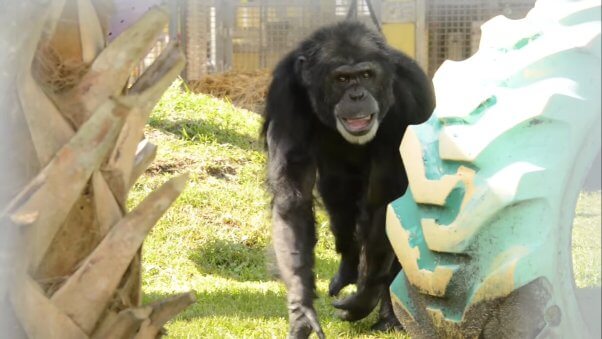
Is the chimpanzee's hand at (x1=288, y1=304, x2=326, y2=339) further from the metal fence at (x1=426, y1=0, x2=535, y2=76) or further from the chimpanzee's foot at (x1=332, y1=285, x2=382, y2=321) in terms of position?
the metal fence at (x1=426, y1=0, x2=535, y2=76)

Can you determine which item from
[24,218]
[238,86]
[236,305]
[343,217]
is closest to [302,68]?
[343,217]

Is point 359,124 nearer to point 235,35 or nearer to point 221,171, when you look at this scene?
point 221,171

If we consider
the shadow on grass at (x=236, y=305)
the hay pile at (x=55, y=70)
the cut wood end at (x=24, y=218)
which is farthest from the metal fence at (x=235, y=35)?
the cut wood end at (x=24, y=218)

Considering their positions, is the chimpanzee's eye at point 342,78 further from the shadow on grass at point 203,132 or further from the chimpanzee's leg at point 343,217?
the shadow on grass at point 203,132

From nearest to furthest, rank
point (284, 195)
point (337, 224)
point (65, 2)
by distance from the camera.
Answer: point (65, 2) < point (284, 195) < point (337, 224)

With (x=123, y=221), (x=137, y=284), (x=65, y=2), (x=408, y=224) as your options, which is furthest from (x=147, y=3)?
(x=408, y=224)

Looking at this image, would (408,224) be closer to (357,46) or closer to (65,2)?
(65,2)

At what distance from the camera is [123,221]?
86.2 inches

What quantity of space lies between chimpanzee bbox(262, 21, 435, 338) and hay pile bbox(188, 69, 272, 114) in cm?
550

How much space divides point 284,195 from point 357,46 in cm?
95

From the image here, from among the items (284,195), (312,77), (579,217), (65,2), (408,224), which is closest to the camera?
(65,2)

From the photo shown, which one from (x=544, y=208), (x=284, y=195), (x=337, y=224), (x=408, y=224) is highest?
(x=544, y=208)

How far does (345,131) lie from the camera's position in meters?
4.56

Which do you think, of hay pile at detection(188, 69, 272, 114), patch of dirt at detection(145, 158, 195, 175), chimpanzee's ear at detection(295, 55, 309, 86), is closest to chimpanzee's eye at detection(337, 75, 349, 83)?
chimpanzee's ear at detection(295, 55, 309, 86)
